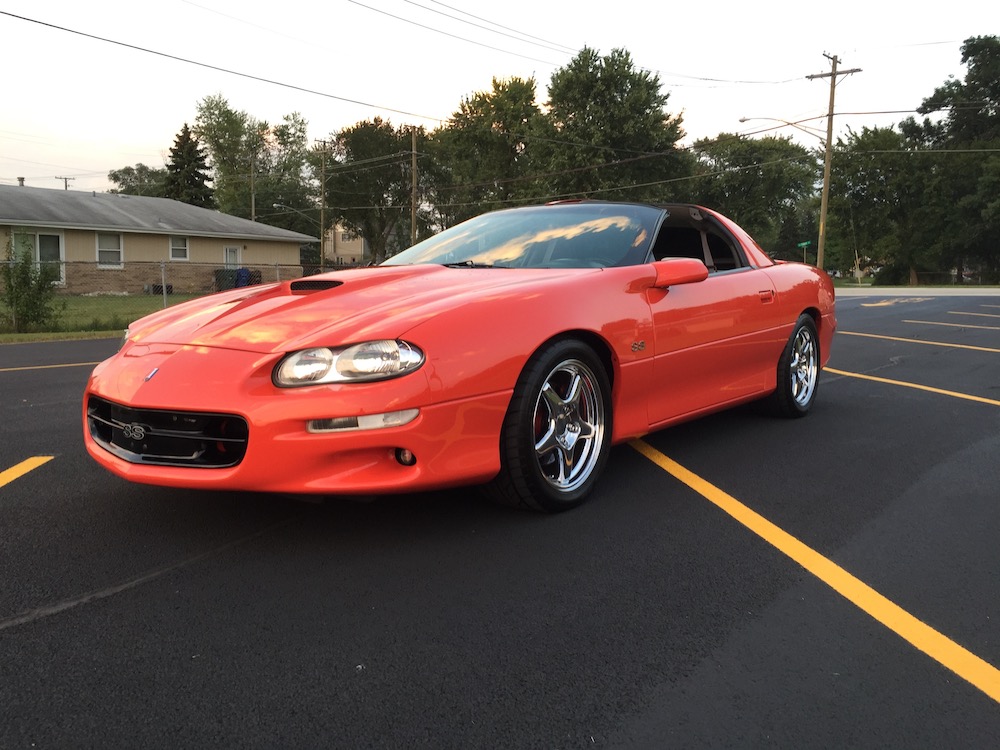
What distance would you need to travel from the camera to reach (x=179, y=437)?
277 cm

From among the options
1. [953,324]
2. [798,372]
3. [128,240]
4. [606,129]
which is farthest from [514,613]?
[606,129]

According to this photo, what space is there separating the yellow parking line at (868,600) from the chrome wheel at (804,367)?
6.12 ft

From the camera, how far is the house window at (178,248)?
98.2ft

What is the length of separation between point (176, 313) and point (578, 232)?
6.98 feet

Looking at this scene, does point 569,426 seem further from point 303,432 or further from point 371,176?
point 371,176

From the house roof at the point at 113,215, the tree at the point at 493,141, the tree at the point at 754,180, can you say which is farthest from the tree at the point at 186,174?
the tree at the point at 754,180

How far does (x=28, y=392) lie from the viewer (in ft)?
20.7

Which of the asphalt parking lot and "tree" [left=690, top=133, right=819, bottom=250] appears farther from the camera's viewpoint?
"tree" [left=690, top=133, right=819, bottom=250]

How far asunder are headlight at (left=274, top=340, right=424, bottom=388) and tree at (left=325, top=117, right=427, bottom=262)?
2411 inches

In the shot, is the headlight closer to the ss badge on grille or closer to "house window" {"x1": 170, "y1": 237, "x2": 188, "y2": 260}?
the ss badge on grille

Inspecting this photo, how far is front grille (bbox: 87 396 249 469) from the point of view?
272 cm

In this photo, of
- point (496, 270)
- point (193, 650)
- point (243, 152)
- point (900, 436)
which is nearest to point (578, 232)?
point (496, 270)

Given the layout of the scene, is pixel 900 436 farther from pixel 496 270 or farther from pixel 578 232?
pixel 496 270

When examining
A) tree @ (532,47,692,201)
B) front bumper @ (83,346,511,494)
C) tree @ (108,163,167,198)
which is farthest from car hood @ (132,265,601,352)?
tree @ (108,163,167,198)
